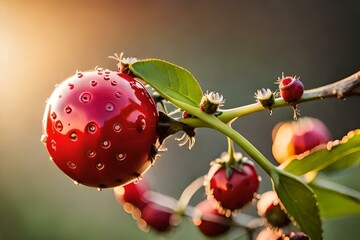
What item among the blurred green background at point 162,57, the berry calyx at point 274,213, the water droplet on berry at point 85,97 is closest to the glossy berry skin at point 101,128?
the water droplet on berry at point 85,97

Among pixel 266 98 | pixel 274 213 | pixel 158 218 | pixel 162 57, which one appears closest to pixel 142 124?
pixel 266 98

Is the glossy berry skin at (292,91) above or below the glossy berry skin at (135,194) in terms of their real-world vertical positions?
above

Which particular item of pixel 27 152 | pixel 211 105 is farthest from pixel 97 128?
pixel 27 152

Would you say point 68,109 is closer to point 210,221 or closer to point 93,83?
point 93,83

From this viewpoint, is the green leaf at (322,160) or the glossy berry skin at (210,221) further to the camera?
the glossy berry skin at (210,221)

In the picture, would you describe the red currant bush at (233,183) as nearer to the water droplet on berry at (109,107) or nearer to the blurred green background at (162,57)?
the water droplet on berry at (109,107)

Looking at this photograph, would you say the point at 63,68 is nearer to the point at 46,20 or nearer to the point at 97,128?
the point at 46,20
